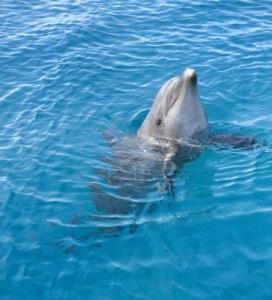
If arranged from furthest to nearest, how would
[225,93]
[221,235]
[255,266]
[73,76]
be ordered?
1. [73,76]
2. [225,93]
3. [221,235]
4. [255,266]

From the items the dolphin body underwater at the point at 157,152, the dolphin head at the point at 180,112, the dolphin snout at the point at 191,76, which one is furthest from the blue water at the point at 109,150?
the dolphin snout at the point at 191,76

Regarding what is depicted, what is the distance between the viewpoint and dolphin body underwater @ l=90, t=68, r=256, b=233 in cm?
959

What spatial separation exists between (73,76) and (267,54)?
5.81 meters

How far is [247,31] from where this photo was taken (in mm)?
17172

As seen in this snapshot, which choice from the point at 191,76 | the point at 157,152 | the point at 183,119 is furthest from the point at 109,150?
the point at 191,76

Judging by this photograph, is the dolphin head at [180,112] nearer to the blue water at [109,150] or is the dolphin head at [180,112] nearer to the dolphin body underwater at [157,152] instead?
the dolphin body underwater at [157,152]


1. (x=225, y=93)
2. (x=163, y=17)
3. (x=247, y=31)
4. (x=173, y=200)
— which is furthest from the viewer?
(x=163, y=17)

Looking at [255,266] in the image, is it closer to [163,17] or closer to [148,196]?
[148,196]

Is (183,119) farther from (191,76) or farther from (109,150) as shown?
(109,150)

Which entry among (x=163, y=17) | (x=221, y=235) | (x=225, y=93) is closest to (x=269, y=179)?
(x=221, y=235)

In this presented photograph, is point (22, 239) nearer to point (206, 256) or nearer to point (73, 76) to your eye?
point (206, 256)

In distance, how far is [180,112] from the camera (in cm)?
1030

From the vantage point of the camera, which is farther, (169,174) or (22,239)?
(169,174)

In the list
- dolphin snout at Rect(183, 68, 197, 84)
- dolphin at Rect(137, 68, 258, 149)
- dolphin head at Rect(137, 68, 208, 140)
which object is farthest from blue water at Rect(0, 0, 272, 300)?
dolphin snout at Rect(183, 68, 197, 84)
